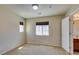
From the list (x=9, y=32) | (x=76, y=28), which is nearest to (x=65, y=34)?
(x=76, y=28)

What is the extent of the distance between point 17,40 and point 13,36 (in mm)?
210

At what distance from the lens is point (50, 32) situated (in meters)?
3.01

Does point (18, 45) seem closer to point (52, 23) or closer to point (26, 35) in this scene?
point (26, 35)

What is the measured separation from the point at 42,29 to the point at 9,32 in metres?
1.11

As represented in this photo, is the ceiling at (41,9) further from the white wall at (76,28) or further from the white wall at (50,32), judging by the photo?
the white wall at (76,28)

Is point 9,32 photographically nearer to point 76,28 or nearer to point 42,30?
point 42,30

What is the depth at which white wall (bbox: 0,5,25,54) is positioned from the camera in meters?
2.97

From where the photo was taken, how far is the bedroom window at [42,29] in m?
2.89

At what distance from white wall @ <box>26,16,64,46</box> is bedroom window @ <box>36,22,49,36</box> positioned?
9cm

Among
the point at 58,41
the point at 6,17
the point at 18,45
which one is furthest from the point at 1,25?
the point at 58,41

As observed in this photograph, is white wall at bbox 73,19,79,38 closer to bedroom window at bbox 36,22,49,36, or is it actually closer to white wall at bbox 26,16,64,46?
white wall at bbox 26,16,64,46

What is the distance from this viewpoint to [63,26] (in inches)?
115

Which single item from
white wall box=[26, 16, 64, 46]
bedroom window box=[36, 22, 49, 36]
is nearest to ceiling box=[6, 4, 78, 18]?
white wall box=[26, 16, 64, 46]

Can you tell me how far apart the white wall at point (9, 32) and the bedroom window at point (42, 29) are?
471 mm
